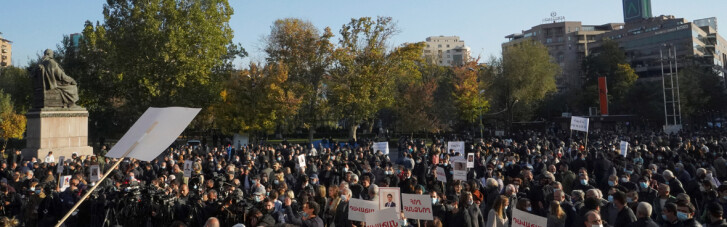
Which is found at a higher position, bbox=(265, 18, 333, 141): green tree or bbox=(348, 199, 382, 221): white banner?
bbox=(265, 18, 333, 141): green tree

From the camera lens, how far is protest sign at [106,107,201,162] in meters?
4.28

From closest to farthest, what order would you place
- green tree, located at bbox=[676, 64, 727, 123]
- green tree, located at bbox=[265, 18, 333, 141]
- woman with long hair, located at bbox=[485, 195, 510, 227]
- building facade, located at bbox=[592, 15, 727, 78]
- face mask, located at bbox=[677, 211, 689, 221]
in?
face mask, located at bbox=[677, 211, 689, 221]
woman with long hair, located at bbox=[485, 195, 510, 227]
green tree, located at bbox=[265, 18, 333, 141]
green tree, located at bbox=[676, 64, 727, 123]
building facade, located at bbox=[592, 15, 727, 78]

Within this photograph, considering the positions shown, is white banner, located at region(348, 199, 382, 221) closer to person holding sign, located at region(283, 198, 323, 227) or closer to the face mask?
person holding sign, located at region(283, 198, 323, 227)

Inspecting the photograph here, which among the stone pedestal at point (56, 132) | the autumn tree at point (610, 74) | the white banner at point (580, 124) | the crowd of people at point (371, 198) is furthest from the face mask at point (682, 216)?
the autumn tree at point (610, 74)

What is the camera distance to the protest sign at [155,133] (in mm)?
4281

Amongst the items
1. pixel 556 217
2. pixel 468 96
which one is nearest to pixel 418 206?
pixel 556 217

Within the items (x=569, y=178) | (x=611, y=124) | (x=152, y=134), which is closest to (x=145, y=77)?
(x=569, y=178)

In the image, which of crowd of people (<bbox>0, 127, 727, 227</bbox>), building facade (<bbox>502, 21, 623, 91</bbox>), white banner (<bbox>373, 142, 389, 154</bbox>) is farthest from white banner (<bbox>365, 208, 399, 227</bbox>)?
building facade (<bbox>502, 21, 623, 91</bbox>)

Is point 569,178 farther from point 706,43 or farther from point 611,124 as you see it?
point 706,43

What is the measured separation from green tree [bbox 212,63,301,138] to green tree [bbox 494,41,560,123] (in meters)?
23.5

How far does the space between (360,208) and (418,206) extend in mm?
845

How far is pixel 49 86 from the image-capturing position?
2431 centimetres

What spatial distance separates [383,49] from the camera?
42.8 m

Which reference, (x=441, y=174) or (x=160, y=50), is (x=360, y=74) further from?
(x=441, y=174)
